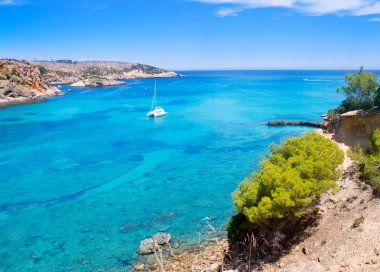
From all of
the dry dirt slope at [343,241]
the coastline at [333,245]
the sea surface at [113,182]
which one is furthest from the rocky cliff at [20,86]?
the dry dirt slope at [343,241]

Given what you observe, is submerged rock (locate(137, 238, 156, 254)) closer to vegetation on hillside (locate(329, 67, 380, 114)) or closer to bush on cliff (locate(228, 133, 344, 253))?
bush on cliff (locate(228, 133, 344, 253))

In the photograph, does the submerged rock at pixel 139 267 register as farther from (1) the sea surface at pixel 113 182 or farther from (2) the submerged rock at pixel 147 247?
(2) the submerged rock at pixel 147 247

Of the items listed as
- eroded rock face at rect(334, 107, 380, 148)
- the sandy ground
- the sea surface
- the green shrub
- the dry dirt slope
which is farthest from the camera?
eroded rock face at rect(334, 107, 380, 148)

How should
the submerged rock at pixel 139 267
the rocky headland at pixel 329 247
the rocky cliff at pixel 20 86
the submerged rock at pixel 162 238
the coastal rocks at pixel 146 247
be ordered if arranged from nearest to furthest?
the rocky headland at pixel 329 247, the submerged rock at pixel 139 267, the coastal rocks at pixel 146 247, the submerged rock at pixel 162 238, the rocky cliff at pixel 20 86

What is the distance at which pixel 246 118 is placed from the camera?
263 feet

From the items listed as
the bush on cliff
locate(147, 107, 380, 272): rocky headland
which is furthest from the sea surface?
the bush on cliff

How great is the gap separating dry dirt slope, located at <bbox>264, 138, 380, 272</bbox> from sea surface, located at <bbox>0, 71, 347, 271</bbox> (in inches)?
341

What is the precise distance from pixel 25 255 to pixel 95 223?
5969mm

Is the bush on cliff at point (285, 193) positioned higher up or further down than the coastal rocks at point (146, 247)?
higher up

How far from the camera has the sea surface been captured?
26.0m

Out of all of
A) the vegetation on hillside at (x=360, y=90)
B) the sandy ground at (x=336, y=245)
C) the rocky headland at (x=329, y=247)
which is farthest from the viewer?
the vegetation on hillside at (x=360, y=90)

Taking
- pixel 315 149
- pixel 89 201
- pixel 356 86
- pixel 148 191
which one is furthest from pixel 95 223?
pixel 356 86

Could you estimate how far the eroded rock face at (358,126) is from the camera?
114ft

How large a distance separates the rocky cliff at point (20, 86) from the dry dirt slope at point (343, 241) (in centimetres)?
11848
